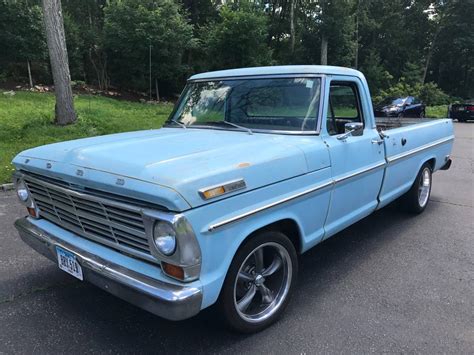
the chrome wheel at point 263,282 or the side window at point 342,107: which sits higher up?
the side window at point 342,107

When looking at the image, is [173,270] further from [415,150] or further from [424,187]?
[424,187]

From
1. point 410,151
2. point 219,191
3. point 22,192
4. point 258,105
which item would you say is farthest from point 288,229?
point 410,151

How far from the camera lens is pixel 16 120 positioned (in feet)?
37.6

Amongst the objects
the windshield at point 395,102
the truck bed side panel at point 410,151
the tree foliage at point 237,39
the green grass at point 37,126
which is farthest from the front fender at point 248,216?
the tree foliage at point 237,39

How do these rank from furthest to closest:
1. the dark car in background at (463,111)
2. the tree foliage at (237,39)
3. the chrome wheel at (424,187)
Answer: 1. the tree foliage at (237,39)
2. the dark car in background at (463,111)
3. the chrome wheel at (424,187)

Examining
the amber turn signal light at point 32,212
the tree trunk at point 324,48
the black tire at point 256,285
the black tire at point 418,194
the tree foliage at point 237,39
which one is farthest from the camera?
the tree trunk at point 324,48

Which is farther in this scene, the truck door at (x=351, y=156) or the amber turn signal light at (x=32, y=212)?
the truck door at (x=351, y=156)

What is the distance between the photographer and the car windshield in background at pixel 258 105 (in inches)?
142

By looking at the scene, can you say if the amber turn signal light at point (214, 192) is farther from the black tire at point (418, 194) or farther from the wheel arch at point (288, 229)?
the black tire at point (418, 194)

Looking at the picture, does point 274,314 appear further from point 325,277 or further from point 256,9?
point 256,9

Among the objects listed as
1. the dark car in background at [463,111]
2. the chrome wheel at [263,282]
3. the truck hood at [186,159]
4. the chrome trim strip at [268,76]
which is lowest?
the dark car in background at [463,111]

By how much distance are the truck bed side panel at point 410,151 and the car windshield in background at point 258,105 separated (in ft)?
4.22

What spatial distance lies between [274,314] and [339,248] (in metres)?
1.73

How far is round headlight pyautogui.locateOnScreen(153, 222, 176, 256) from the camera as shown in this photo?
91.5 inches
